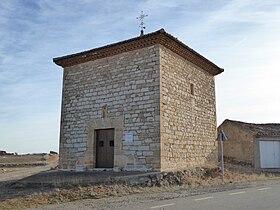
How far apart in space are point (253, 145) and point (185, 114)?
10.9 meters

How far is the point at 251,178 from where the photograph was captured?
13.6 meters

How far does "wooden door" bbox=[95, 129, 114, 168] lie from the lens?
12.1 meters

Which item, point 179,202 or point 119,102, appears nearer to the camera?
point 179,202

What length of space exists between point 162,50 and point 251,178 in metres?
7.07

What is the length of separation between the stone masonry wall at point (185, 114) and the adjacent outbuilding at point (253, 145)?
7856 millimetres

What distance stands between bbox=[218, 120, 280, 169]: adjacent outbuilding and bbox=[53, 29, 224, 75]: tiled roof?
349 inches

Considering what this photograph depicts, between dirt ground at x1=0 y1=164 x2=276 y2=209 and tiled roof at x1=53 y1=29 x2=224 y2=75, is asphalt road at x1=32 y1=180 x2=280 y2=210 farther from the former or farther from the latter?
tiled roof at x1=53 y1=29 x2=224 y2=75

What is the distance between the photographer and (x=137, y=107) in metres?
11.5

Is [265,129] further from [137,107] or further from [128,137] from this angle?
[128,137]

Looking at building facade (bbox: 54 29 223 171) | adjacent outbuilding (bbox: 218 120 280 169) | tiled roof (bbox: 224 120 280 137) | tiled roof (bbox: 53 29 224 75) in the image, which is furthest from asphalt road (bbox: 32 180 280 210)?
tiled roof (bbox: 224 120 280 137)

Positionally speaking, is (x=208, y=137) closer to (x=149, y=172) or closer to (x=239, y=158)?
(x=149, y=172)

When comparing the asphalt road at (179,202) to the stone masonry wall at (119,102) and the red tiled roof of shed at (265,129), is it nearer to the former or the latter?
the stone masonry wall at (119,102)

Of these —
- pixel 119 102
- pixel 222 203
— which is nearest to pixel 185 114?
pixel 119 102

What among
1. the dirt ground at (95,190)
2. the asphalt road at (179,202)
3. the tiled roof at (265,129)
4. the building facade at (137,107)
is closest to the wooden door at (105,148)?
the building facade at (137,107)
